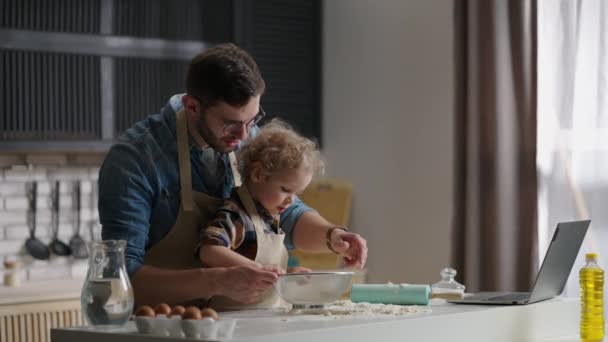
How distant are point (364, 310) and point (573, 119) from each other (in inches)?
83.6

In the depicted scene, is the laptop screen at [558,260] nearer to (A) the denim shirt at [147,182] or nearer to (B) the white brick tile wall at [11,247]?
(A) the denim shirt at [147,182]

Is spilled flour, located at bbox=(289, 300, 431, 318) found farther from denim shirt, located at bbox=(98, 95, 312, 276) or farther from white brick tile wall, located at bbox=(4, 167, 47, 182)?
white brick tile wall, located at bbox=(4, 167, 47, 182)

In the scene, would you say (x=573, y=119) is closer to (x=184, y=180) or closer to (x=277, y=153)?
(x=277, y=153)

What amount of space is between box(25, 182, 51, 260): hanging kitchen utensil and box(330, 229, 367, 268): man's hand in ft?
7.26

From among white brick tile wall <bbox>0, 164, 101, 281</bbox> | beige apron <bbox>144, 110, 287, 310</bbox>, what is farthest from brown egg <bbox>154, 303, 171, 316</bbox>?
white brick tile wall <bbox>0, 164, 101, 281</bbox>

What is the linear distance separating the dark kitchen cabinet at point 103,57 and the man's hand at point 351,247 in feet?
6.80

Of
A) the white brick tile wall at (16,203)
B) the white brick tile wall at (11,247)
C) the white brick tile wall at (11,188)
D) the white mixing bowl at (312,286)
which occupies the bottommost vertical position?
the white brick tile wall at (11,247)

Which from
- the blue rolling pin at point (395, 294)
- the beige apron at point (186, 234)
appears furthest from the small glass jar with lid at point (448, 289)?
the beige apron at point (186, 234)

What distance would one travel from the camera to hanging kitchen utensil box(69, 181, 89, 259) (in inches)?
185

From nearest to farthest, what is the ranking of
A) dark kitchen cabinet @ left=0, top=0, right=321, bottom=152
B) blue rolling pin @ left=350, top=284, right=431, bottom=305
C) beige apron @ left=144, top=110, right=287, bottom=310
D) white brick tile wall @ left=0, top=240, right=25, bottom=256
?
blue rolling pin @ left=350, top=284, right=431, bottom=305, beige apron @ left=144, top=110, right=287, bottom=310, dark kitchen cabinet @ left=0, top=0, right=321, bottom=152, white brick tile wall @ left=0, top=240, right=25, bottom=256

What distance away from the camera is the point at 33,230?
464cm

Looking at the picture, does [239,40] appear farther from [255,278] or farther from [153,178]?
[255,278]

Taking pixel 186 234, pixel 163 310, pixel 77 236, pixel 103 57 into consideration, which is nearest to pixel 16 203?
pixel 77 236

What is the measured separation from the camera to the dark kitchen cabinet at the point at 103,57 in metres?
4.41
